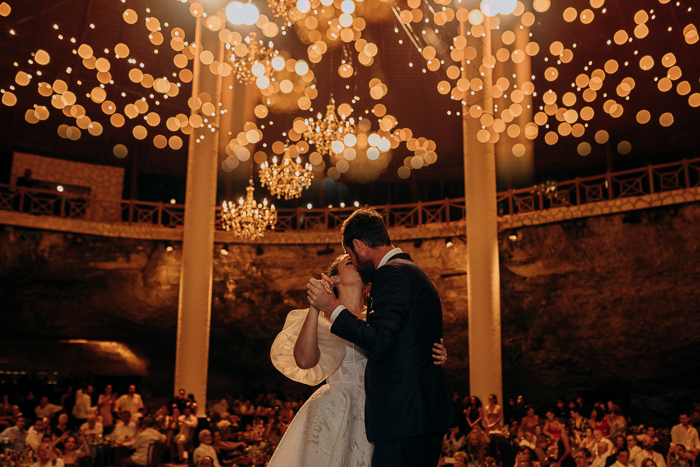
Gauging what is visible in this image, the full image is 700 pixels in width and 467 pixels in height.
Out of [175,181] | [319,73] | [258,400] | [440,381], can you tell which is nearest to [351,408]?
[440,381]

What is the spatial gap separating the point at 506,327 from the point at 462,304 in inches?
37.9

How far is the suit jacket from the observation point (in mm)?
2201

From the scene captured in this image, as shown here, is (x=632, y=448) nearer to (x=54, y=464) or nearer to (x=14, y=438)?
(x=54, y=464)

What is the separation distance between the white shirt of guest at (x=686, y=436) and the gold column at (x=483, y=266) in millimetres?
2434

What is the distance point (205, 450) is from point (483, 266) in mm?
5050

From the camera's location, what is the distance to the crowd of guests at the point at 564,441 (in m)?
6.49

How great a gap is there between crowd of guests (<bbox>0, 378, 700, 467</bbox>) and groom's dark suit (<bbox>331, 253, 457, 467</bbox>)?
411 cm

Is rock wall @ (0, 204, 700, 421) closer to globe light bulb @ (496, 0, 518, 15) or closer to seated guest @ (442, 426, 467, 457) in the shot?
seated guest @ (442, 426, 467, 457)

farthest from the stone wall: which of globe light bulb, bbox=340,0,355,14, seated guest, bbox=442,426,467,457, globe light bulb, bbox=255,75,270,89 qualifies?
seated guest, bbox=442,426,467,457

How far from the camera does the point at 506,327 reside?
12.3 m

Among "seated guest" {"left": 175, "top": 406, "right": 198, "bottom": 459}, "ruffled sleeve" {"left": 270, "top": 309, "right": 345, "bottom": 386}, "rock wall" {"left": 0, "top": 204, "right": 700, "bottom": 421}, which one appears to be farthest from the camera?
"rock wall" {"left": 0, "top": 204, "right": 700, "bottom": 421}

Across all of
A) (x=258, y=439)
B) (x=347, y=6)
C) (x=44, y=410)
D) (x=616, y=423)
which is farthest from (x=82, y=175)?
(x=616, y=423)

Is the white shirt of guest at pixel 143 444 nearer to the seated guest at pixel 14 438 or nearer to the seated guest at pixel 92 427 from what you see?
the seated guest at pixel 92 427

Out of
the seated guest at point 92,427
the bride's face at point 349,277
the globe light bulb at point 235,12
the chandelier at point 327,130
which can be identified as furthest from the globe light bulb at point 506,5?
the seated guest at point 92,427
